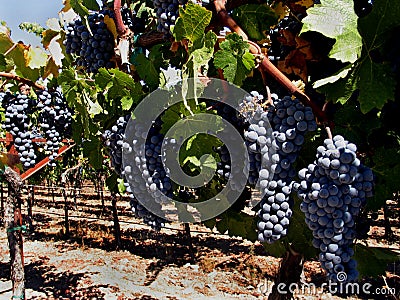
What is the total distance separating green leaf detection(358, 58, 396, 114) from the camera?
885 millimetres

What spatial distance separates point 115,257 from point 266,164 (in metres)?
8.57

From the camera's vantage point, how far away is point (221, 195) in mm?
1476

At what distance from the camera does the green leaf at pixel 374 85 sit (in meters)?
0.88

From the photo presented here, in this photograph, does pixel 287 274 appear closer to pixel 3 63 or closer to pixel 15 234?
pixel 3 63

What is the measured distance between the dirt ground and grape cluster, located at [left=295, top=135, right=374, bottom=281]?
16.5ft

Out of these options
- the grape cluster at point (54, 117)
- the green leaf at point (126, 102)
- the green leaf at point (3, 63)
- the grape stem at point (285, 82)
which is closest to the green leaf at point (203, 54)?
the grape stem at point (285, 82)

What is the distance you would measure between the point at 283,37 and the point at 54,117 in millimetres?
3047

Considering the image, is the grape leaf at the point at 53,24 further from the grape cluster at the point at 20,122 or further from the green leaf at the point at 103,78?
the grape cluster at the point at 20,122

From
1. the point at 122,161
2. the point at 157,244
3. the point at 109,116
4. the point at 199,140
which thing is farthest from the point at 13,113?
the point at 157,244

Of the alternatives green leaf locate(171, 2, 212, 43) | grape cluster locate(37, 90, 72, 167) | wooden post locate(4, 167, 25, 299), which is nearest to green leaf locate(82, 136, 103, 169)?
green leaf locate(171, 2, 212, 43)

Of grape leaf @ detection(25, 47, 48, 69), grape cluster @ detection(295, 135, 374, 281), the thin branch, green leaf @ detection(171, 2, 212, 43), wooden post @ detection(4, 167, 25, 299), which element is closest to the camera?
grape cluster @ detection(295, 135, 374, 281)

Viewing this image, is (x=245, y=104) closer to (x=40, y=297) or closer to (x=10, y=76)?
(x=10, y=76)

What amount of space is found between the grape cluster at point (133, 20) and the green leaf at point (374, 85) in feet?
3.34

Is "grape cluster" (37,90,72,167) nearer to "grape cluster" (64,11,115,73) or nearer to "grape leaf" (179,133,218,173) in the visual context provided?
"grape cluster" (64,11,115,73)
